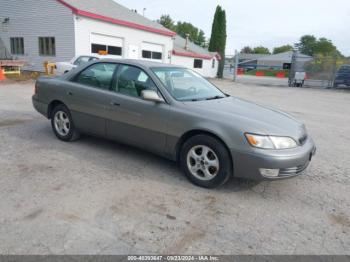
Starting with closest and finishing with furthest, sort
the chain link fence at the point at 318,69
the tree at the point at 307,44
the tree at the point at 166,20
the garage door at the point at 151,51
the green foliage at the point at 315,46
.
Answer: the garage door at the point at 151,51 → the chain link fence at the point at 318,69 → the tree at the point at 166,20 → the green foliage at the point at 315,46 → the tree at the point at 307,44

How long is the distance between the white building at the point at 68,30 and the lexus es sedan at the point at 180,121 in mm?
13884

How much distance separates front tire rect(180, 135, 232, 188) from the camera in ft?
11.9

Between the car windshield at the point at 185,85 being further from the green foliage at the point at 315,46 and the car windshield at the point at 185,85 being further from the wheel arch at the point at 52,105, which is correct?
the green foliage at the point at 315,46

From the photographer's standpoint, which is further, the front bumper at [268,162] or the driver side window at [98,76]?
the driver side window at [98,76]

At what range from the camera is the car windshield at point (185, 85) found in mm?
4278

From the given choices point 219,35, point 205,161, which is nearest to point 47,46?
point 205,161

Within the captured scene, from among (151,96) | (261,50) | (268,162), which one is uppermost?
(261,50)

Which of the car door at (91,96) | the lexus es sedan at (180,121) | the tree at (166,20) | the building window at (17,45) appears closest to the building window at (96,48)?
the building window at (17,45)

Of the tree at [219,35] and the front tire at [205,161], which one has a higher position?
the tree at [219,35]

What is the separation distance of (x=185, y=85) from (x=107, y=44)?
661 inches

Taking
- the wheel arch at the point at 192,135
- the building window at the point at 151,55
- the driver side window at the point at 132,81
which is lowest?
the wheel arch at the point at 192,135

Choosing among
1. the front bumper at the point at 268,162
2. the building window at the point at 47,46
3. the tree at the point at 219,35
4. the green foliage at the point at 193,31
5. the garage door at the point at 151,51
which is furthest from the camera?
the green foliage at the point at 193,31

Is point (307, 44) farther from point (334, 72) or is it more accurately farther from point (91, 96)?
point (91, 96)

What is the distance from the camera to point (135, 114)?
14.1 ft
